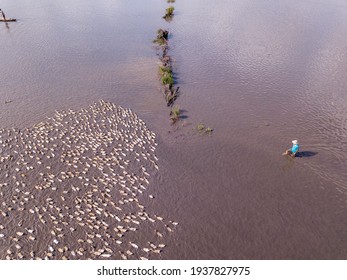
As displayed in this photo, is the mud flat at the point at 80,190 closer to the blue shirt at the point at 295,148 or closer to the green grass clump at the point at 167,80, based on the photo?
the green grass clump at the point at 167,80

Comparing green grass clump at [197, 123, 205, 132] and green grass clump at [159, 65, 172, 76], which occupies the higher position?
green grass clump at [159, 65, 172, 76]

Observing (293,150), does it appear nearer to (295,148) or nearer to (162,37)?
(295,148)

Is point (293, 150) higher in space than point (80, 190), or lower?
higher

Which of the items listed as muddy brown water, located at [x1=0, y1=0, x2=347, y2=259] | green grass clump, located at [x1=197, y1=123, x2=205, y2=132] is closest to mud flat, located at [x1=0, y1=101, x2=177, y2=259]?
muddy brown water, located at [x1=0, y1=0, x2=347, y2=259]

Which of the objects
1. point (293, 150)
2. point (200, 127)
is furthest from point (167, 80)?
point (293, 150)

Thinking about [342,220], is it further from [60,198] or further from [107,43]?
[107,43]

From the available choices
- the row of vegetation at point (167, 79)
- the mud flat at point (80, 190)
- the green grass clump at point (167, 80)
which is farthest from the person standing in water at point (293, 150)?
the green grass clump at point (167, 80)

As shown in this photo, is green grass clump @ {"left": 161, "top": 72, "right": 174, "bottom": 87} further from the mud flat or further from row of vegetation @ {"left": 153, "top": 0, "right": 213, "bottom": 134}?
the mud flat

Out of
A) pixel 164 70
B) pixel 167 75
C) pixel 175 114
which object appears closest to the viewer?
pixel 175 114
